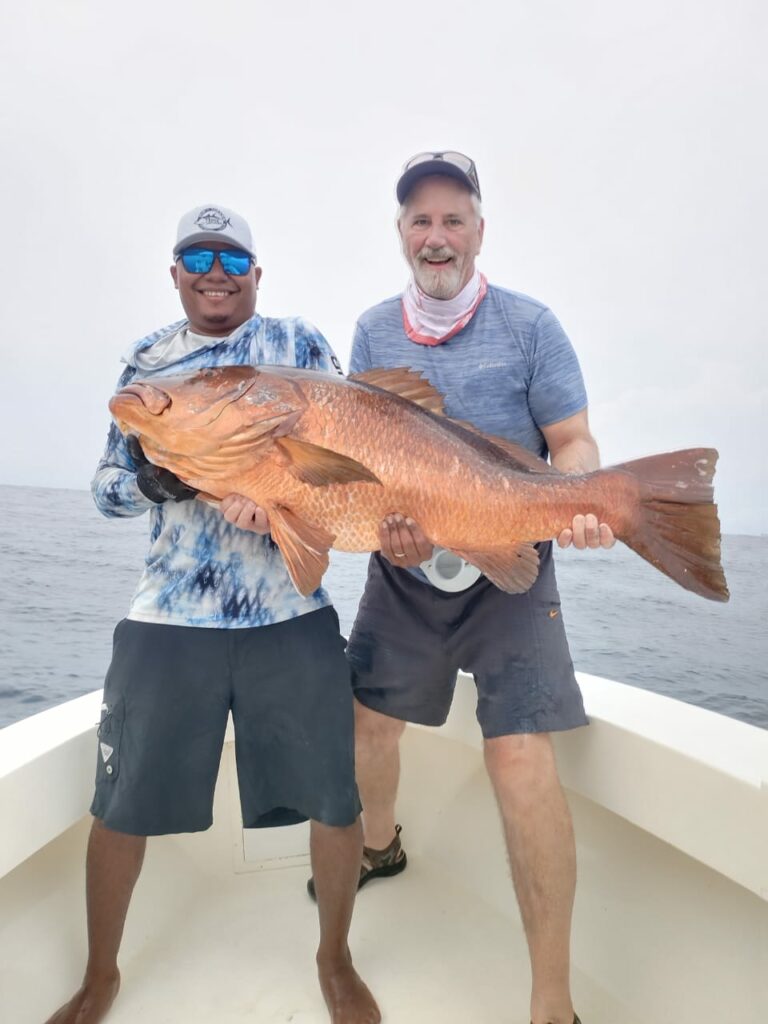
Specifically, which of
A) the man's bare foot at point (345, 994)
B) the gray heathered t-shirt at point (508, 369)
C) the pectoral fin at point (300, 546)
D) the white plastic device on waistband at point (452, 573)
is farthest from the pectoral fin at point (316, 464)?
the man's bare foot at point (345, 994)

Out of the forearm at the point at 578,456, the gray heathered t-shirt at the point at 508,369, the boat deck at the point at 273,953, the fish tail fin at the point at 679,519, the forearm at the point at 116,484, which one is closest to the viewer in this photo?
the fish tail fin at the point at 679,519

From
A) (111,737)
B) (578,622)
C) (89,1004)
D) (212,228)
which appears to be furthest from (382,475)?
(578,622)

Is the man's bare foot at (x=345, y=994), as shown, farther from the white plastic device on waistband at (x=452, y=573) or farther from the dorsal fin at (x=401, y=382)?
the dorsal fin at (x=401, y=382)

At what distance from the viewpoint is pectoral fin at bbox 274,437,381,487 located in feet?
6.13

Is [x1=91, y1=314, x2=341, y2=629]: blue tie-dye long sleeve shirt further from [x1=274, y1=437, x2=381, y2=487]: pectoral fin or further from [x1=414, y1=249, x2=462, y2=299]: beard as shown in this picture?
[x1=414, y1=249, x2=462, y2=299]: beard

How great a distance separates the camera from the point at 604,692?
2672 millimetres

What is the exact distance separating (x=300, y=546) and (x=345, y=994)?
4.97 feet

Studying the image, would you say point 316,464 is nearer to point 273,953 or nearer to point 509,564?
point 509,564

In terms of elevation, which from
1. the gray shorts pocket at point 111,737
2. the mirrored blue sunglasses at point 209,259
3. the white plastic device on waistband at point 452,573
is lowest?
the gray shorts pocket at point 111,737

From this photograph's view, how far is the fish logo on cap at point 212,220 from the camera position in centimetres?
222

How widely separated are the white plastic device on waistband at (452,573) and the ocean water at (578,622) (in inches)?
146

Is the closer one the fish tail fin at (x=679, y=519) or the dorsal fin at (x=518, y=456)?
the fish tail fin at (x=679, y=519)

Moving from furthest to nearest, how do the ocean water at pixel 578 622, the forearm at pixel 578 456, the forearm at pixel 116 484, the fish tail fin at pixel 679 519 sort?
the ocean water at pixel 578 622 < the forearm at pixel 578 456 < the forearm at pixel 116 484 < the fish tail fin at pixel 679 519

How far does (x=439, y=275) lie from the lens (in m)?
2.46
